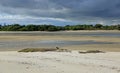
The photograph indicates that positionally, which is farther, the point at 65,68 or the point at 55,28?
the point at 55,28

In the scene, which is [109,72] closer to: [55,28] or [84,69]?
[84,69]

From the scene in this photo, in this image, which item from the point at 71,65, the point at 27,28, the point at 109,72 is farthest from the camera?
the point at 27,28

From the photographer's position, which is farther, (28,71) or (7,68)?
(7,68)

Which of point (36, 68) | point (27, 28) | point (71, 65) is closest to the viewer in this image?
point (36, 68)

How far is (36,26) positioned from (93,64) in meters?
102

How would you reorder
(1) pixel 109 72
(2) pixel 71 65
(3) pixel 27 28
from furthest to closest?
(3) pixel 27 28 → (2) pixel 71 65 → (1) pixel 109 72

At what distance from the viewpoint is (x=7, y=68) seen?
12.8 metres

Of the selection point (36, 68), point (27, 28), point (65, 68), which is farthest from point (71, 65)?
point (27, 28)

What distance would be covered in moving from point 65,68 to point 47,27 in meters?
101

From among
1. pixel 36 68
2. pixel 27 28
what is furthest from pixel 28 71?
pixel 27 28

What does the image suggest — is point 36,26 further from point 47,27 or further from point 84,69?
point 84,69

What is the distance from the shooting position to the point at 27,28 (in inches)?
4422

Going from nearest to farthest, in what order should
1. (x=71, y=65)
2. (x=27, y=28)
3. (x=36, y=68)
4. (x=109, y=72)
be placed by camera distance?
1. (x=109, y=72)
2. (x=36, y=68)
3. (x=71, y=65)
4. (x=27, y=28)

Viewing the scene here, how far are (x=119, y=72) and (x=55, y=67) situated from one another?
2.84 m
